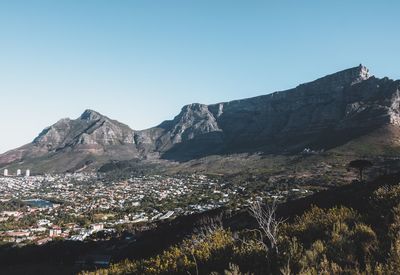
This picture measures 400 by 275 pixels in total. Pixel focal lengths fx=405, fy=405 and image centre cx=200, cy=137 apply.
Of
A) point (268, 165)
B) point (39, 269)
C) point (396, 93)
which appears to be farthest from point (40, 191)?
point (396, 93)

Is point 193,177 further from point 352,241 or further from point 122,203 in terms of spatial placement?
point 352,241

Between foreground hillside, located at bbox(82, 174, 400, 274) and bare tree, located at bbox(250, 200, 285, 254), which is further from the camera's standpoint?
bare tree, located at bbox(250, 200, 285, 254)

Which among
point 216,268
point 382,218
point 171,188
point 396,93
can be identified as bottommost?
point 171,188

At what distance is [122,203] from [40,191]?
68.8m

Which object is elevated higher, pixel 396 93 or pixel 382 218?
pixel 396 93

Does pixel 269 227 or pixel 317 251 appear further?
pixel 269 227

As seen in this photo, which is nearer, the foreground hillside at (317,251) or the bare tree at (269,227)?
the foreground hillside at (317,251)

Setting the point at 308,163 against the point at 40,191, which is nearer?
the point at 308,163

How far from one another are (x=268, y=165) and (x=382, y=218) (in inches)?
6440

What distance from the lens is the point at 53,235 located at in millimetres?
82812

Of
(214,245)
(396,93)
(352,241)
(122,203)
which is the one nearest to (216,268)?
(214,245)

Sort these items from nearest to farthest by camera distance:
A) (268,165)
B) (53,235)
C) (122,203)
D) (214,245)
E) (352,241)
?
(352,241)
(214,245)
(53,235)
(122,203)
(268,165)

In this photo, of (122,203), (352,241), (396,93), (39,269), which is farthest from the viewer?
(396,93)

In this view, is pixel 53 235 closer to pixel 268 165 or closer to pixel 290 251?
pixel 290 251
